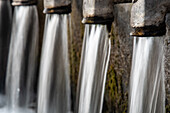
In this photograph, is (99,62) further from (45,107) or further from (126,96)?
(45,107)

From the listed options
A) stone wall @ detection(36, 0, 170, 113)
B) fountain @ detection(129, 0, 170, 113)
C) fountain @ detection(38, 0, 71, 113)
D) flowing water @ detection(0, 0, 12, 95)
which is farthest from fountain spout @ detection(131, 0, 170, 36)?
flowing water @ detection(0, 0, 12, 95)

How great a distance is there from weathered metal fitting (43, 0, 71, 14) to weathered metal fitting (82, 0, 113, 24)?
599 mm

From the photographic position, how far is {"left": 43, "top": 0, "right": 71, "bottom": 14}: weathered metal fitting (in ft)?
10.8

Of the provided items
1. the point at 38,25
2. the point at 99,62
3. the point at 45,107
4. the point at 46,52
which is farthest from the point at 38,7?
the point at 99,62

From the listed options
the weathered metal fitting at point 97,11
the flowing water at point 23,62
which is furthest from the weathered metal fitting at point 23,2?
the weathered metal fitting at point 97,11

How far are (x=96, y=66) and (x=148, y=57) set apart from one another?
0.75 m

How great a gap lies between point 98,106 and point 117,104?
163 millimetres

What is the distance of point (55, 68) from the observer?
11.9 ft

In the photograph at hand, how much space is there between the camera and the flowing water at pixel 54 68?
3596mm

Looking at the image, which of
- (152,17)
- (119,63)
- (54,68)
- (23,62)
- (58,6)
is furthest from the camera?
(23,62)

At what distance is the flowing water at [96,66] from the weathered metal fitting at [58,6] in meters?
0.48

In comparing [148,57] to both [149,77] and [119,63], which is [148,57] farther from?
[119,63]

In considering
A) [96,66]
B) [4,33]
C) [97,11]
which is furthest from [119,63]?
[4,33]

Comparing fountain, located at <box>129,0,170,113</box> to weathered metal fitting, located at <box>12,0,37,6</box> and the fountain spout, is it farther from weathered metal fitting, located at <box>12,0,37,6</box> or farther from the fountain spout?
weathered metal fitting, located at <box>12,0,37,6</box>
